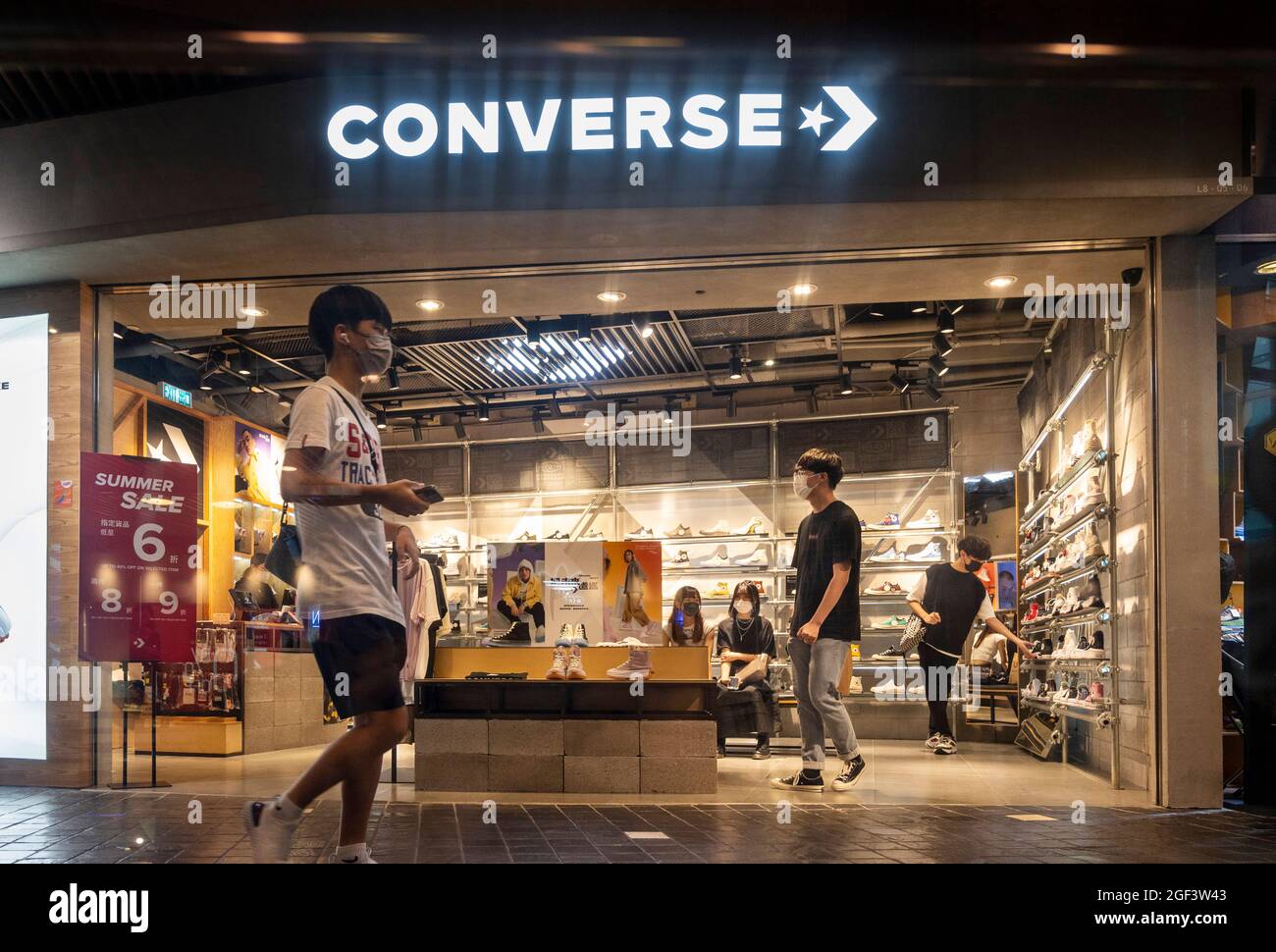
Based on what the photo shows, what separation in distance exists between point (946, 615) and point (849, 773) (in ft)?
11.2

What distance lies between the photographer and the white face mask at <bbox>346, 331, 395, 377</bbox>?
366 cm

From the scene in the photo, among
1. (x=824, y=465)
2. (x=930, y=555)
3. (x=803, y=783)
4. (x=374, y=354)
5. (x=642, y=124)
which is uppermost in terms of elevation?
(x=642, y=124)

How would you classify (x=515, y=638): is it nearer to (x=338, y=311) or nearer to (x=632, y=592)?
(x=632, y=592)

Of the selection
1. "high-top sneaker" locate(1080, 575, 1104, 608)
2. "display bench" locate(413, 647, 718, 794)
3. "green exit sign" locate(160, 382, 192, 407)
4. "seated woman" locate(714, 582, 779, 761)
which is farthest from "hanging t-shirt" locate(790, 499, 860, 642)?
"green exit sign" locate(160, 382, 192, 407)

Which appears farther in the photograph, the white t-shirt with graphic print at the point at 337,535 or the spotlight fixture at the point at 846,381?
the spotlight fixture at the point at 846,381

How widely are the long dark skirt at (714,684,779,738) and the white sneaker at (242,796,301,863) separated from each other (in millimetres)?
6152

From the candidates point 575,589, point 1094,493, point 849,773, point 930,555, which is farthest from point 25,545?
point 930,555

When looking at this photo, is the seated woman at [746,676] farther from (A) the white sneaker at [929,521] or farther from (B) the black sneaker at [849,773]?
(A) the white sneaker at [929,521]

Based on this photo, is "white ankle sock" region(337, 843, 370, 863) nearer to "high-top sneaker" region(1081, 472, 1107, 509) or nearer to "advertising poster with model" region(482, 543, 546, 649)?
"advertising poster with model" region(482, 543, 546, 649)

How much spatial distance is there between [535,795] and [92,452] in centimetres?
319

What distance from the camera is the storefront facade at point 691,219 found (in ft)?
19.1

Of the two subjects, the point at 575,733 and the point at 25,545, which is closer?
the point at 575,733

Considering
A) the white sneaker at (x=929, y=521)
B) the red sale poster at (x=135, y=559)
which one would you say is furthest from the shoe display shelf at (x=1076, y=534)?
the red sale poster at (x=135, y=559)

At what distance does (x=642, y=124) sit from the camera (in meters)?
5.91
